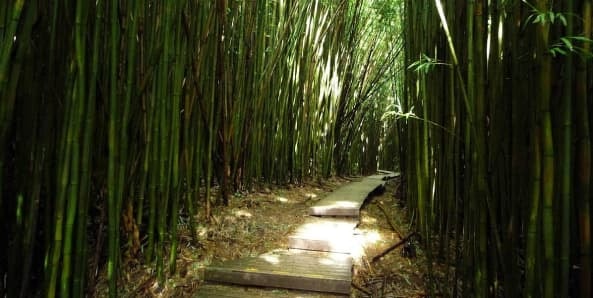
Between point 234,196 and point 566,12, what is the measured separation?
7.43ft

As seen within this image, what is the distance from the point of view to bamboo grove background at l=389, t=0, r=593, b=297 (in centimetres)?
102

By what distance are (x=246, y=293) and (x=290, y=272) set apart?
224 millimetres

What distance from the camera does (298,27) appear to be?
339cm

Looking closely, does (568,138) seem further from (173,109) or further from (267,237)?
(267,237)

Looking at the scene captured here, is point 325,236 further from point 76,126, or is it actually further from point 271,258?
point 76,126

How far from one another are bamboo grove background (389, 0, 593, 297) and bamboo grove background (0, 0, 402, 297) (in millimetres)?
1209

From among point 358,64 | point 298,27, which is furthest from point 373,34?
point 298,27

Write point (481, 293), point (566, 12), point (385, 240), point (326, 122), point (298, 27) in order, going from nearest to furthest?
1. point (566, 12)
2. point (481, 293)
3. point (385, 240)
4. point (298, 27)
5. point (326, 122)

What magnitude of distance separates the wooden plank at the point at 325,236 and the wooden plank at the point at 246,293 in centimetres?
41

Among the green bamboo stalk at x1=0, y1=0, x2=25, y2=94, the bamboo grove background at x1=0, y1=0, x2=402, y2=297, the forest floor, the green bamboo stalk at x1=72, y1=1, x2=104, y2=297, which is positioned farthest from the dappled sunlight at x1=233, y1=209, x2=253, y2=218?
the green bamboo stalk at x1=0, y1=0, x2=25, y2=94

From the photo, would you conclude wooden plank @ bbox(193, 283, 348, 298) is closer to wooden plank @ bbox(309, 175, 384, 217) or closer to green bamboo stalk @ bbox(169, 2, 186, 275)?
green bamboo stalk @ bbox(169, 2, 186, 275)

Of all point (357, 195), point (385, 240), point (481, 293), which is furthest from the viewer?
point (357, 195)

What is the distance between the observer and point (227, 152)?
2623 millimetres

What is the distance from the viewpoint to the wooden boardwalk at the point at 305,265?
1713 millimetres
